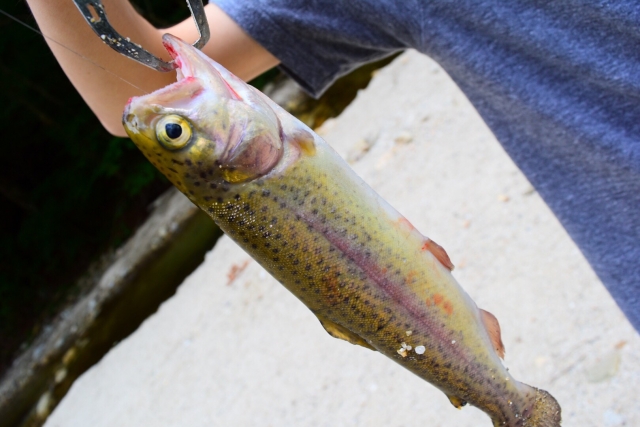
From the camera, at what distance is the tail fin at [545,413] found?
190 cm

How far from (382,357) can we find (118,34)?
3.07 m

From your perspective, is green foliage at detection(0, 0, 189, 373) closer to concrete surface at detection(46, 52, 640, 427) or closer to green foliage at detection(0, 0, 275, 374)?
green foliage at detection(0, 0, 275, 374)

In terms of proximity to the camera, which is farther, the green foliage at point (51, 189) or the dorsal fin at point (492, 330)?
the green foliage at point (51, 189)

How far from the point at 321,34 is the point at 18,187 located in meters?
11.6

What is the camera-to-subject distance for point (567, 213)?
1.92 metres

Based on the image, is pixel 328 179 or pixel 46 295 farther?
pixel 46 295

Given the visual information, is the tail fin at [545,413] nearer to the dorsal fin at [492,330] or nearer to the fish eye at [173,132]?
the dorsal fin at [492,330]

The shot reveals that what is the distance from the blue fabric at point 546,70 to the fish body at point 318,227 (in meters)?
0.51

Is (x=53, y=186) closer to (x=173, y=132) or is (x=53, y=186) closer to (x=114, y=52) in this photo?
(x=114, y=52)

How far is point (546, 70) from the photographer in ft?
5.61

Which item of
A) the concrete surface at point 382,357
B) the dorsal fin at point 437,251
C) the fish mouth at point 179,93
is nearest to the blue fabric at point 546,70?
the dorsal fin at point 437,251

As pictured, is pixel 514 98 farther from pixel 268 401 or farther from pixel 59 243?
pixel 59 243

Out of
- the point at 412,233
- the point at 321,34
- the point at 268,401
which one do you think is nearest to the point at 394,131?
the point at 268,401

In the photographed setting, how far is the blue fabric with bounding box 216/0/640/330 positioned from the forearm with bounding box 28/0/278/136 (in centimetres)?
8
